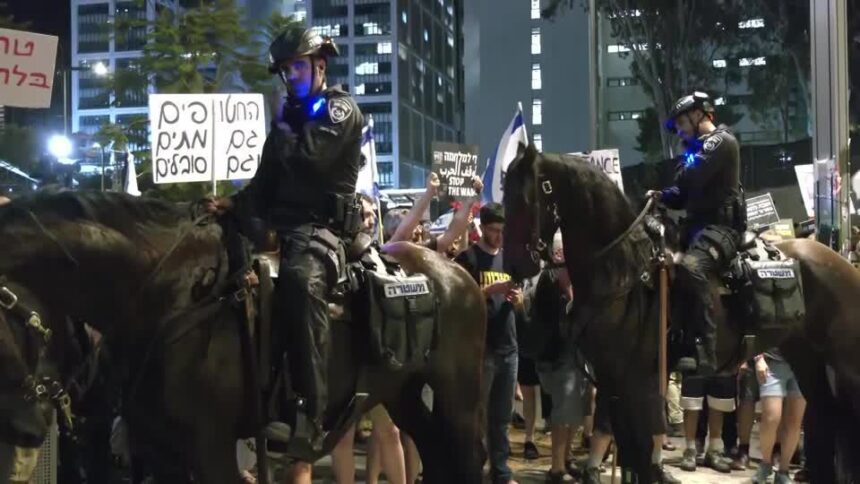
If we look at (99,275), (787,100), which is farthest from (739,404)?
(787,100)

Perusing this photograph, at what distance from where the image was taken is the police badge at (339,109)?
461cm

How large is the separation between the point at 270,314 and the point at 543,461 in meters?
5.85

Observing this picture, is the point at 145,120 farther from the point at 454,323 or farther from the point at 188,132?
the point at 454,323

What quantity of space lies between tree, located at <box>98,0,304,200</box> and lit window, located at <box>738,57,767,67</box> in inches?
764

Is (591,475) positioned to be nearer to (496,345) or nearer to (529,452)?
(496,345)

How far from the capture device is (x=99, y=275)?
3988mm

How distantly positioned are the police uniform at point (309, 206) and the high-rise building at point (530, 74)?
170ft

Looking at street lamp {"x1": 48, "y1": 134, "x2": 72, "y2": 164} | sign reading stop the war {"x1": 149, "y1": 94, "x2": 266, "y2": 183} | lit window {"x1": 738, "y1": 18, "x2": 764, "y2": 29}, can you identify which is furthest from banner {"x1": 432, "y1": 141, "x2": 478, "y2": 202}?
lit window {"x1": 738, "y1": 18, "x2": 764, "y2": 29}

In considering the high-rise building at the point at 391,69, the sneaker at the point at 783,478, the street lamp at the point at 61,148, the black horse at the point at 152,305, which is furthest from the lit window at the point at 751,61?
the high-rise building at the point at 391,69

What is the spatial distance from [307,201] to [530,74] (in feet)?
184

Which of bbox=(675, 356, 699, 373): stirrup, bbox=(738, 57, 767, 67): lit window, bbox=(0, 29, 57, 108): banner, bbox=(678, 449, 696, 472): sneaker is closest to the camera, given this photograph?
bbox=(675, 356, 699, 373): stirrup

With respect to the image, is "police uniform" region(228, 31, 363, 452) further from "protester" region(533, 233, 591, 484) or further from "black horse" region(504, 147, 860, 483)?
"protester" region(533, 233, 591, 484)

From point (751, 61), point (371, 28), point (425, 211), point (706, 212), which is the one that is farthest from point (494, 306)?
point (371, 28)

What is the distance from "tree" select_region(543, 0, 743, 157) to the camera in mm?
31969
